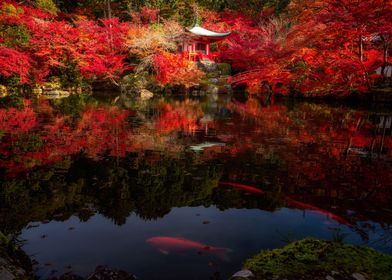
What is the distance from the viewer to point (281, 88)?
1070 inches

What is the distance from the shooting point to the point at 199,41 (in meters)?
34.4

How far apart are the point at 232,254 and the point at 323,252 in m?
1.08

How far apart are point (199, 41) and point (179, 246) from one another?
32.8 metres

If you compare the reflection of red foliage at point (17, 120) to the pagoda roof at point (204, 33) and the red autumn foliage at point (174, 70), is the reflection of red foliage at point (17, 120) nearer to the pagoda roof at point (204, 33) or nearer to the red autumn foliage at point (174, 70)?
the red autumn foliage at point (174, 70)

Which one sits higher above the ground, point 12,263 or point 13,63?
point 13,63

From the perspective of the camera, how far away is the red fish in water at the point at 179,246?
3.67 m

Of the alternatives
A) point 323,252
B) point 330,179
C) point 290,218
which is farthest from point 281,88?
point 323,252

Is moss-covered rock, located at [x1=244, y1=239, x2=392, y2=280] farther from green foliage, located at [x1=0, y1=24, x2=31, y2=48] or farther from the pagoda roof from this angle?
the pagoda roof

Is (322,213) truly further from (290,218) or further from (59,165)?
(59,165)

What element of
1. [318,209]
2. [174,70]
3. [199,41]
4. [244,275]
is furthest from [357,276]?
[199,41]

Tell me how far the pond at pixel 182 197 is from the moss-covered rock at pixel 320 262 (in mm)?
595

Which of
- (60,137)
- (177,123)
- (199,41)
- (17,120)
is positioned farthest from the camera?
(199,41)

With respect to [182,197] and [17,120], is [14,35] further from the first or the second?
[182,197]

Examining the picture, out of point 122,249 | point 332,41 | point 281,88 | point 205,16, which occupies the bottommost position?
point 122,249
